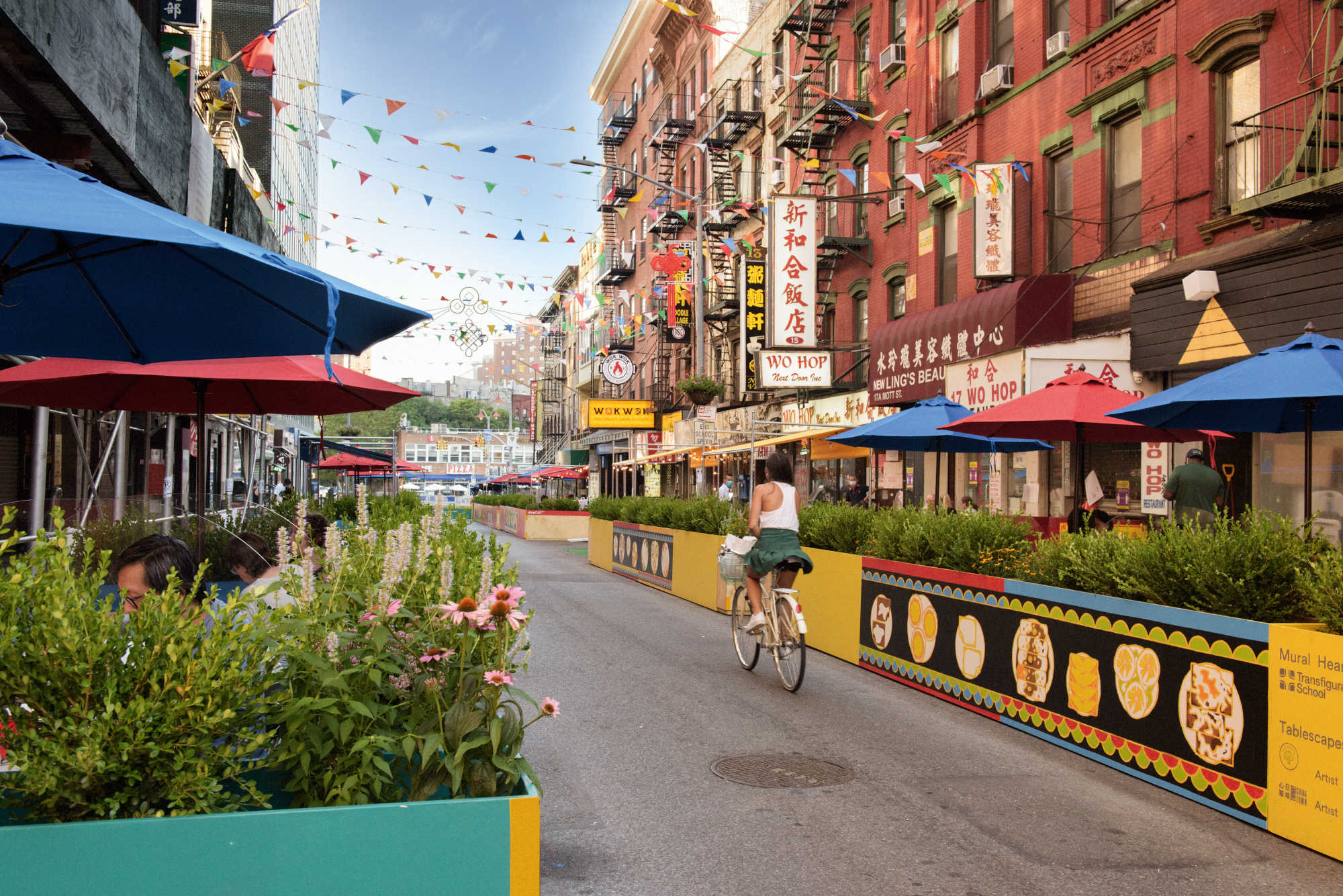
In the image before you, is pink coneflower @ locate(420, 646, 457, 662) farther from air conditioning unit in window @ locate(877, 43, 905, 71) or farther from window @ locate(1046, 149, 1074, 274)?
air conditioning unit in window @ locate(877, 43, 905, 71)

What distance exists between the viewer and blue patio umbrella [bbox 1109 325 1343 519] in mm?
7242

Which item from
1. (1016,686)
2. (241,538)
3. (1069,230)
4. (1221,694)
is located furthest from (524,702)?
(1069,230)

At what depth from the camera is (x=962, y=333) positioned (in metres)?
19.2

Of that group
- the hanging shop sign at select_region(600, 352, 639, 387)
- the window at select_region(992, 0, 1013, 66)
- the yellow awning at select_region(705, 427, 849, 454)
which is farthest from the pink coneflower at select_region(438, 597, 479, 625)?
the hanging shop sign at select_region(600, 352, 639, 387)

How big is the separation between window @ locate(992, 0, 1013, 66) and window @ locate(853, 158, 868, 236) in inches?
212

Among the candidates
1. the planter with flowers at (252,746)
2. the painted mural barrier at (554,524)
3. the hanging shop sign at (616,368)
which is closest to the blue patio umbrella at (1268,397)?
the planter with flowers at (252,746)

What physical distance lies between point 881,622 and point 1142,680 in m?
3.63

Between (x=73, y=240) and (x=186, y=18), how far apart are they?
1257 centimetres

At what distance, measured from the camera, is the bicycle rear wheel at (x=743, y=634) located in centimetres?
956

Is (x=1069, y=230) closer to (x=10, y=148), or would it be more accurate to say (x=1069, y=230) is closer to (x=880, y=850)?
(x=880, y=850)

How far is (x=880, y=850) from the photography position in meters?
4.84

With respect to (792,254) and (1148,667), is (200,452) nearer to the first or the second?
(1148,667)

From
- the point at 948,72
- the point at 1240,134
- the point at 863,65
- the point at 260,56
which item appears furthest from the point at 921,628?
the point at 863,65

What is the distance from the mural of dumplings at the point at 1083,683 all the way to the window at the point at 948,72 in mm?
17199
